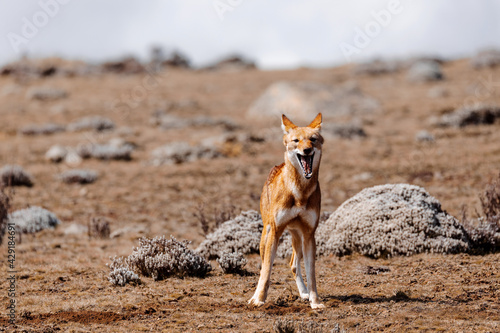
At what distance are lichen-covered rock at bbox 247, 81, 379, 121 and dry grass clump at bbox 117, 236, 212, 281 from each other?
17604 millimetres

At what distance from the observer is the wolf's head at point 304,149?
18.6 ft

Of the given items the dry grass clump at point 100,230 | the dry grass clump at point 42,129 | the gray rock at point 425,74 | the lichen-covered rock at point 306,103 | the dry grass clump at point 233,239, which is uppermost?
the gray rock at point 425,74

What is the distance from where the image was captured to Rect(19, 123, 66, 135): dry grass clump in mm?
23469

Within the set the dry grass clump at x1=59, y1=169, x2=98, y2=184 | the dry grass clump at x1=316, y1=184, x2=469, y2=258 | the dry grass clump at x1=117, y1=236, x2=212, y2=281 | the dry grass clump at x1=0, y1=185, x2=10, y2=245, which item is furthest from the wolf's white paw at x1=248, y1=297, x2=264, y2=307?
the dry grass clump at x1=59, y1=169, x2=98, y2=184

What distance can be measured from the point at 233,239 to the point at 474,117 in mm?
15960

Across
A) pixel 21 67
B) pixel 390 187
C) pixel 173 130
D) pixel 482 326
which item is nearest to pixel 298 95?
pixel 173 130

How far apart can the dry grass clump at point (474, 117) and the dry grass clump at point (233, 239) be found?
48.3 ft

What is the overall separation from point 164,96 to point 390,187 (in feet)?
86.5

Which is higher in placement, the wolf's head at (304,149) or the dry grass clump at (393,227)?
the wolf's head at (304,149)

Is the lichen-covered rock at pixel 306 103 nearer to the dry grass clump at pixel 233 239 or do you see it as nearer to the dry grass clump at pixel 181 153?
the dry grass clump at pixel 181 153

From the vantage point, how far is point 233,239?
9844 mm

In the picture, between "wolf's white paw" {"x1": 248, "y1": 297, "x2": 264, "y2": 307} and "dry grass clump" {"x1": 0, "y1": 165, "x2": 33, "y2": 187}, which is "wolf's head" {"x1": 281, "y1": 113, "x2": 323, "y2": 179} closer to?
"wolf's white paw" {"x1": 248, "y1": 297, "x2": 264, "y2": 307}

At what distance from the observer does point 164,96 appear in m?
34.2

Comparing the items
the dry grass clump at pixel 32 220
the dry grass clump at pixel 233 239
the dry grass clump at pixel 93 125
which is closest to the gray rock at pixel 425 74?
the dry grass clump at pixel 93 125
